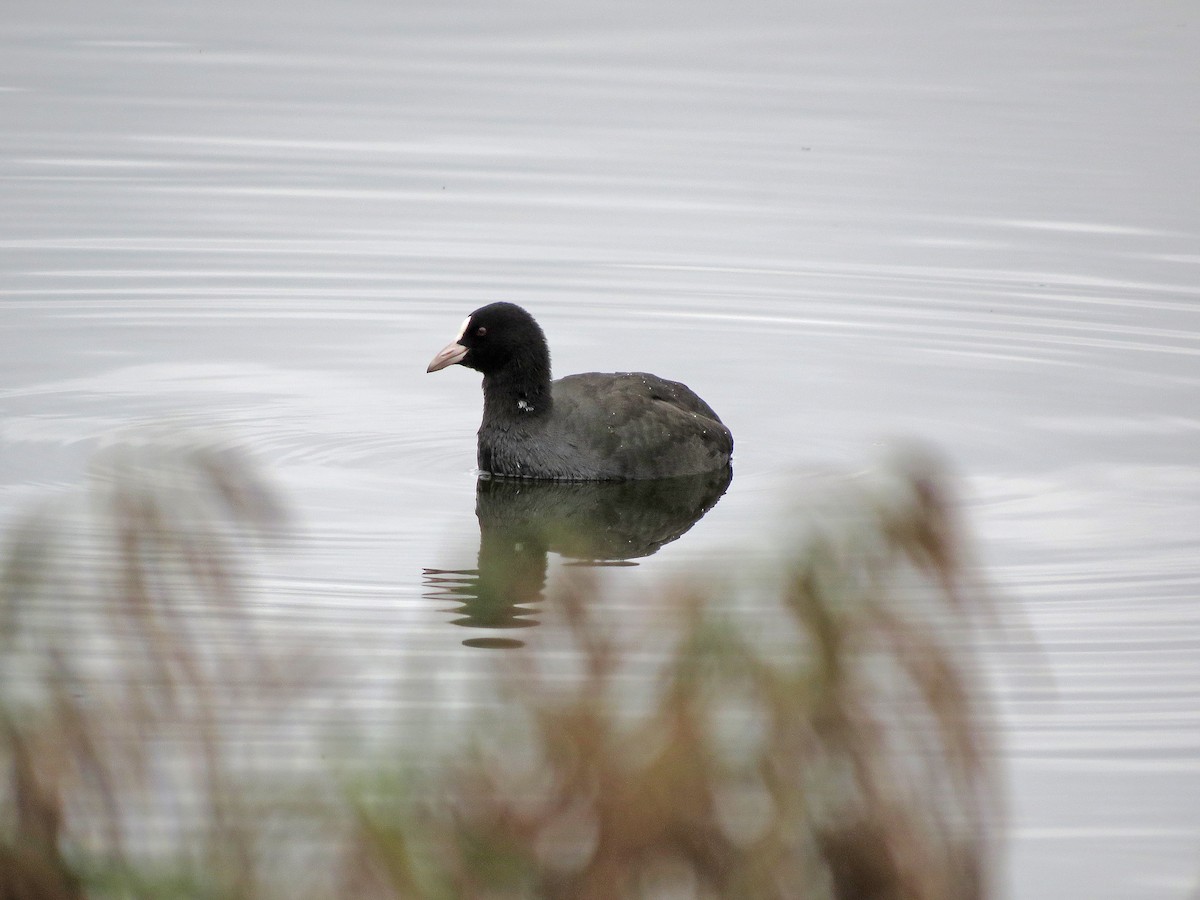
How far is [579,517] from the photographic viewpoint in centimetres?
1013

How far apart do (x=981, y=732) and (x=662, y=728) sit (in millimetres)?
531

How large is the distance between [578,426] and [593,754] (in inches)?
316

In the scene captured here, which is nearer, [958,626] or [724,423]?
[958,626]

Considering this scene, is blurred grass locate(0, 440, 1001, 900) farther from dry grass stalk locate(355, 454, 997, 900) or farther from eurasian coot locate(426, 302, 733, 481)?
eurasian coot locate(426, 302, 733, 481)

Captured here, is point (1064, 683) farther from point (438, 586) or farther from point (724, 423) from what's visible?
point (724, 423)

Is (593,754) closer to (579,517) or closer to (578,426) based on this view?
(579,517)

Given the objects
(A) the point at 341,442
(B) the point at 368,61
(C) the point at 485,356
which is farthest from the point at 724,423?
(B) the point at 368,61

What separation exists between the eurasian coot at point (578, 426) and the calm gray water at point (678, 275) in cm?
40

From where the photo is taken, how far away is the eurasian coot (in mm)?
10891

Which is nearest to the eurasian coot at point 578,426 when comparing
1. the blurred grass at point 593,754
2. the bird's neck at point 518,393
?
the bird's neck at point 518,393

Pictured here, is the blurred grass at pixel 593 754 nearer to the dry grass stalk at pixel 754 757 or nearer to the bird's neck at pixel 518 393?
the dry grass stalk at pixel 754 757

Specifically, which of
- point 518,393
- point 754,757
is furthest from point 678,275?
point 754,757

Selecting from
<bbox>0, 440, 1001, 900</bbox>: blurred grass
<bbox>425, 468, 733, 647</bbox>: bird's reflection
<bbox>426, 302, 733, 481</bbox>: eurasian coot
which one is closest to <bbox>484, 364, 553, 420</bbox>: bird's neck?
<bbox>426, 302, 733, 481</bbox>: eurasian coot

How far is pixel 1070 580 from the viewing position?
8.76 meters
